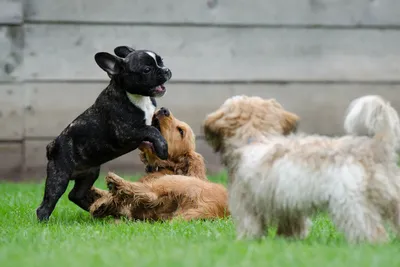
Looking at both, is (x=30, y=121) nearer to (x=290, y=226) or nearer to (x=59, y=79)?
(x=59, y=79)

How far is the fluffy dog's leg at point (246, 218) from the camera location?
4.97m

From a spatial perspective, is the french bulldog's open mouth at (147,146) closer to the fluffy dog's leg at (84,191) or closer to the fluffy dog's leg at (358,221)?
the fluffy dog's leg at (84,191)

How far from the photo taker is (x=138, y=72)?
6684 millimetres

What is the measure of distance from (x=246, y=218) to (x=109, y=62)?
2341mm

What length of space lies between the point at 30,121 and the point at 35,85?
1.33 ft

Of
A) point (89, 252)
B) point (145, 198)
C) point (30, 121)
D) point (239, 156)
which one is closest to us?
point (89, 252)

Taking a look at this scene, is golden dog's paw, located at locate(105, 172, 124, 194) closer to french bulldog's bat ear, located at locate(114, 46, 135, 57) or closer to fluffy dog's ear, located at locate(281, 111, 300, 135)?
french bulldog's bat ear, located at locate(114, 46, 135, 57)

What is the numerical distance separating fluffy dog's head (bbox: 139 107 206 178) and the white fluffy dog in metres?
1.90

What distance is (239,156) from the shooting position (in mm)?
5027

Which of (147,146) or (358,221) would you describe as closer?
(358,221)

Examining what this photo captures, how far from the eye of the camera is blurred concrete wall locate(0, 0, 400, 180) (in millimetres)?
9688

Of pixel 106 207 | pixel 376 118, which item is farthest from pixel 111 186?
pixel 376 118

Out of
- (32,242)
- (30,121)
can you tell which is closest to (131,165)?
(30,121)

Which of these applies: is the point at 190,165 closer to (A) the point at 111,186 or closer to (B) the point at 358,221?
(A) the point at 111,186
